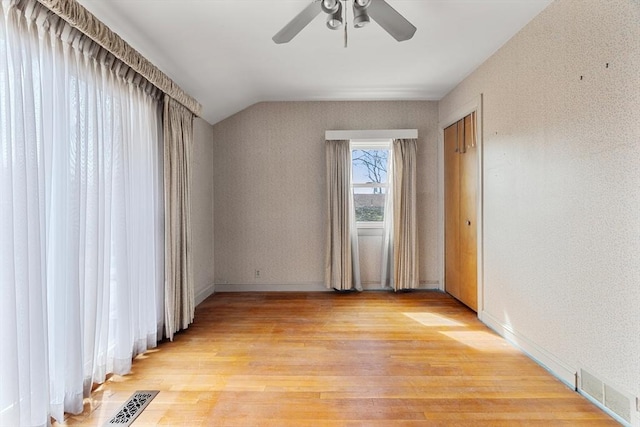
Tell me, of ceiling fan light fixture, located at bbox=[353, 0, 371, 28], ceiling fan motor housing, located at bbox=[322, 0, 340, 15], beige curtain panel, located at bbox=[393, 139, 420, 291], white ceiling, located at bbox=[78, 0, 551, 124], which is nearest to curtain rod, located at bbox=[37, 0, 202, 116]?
white ceiling, located at bbox=[78, 0, 551, 124]

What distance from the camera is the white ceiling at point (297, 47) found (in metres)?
2.14

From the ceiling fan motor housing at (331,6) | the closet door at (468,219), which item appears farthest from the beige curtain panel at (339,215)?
the ceiling fan motor housing at (331,6)

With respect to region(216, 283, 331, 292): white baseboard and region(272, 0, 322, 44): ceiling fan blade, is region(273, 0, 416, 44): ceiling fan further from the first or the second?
region(216, 283, 331, 292): white baseboard

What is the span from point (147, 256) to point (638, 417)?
323 cm

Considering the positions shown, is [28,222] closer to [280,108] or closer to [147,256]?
[147,256]

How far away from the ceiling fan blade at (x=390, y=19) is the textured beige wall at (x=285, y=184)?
2366 mm

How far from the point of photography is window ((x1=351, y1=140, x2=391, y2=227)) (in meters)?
4.38

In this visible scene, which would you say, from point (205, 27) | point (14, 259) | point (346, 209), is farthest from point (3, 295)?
point (346, 209)

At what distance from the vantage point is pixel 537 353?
233cm

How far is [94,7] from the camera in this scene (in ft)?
6.04

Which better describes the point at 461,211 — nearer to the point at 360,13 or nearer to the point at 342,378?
the point at 342,378

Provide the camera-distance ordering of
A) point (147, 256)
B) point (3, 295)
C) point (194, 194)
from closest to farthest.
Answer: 1. point (3, 295)
2. point (147, 256)
3. point (194, 194)

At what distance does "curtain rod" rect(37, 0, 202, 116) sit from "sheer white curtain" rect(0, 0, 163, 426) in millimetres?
114

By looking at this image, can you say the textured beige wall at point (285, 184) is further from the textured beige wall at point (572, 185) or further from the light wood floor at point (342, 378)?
the textured beige wall at point (572, 185)
